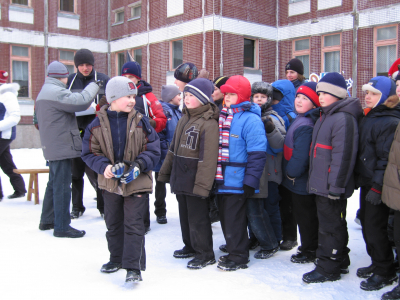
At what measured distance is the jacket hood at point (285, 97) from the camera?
14.1 feet

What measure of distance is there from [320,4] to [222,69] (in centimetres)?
442

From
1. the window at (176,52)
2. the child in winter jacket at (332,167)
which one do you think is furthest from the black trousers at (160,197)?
the window at (176,52)

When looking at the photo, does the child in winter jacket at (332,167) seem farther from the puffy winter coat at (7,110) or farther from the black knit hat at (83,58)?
the puffy winter coat at (7,110)

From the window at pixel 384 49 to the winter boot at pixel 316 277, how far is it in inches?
470

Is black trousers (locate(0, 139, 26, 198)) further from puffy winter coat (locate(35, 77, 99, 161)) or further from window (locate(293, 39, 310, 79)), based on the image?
window (locate(293, 39, 310, 79))

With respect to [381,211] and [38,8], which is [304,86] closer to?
[381,211]

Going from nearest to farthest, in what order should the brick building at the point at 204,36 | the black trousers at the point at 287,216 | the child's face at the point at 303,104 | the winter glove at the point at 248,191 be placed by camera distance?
the winter glove at the point at 248,191 → the child's face at the point at 303,104 → the black trousers at the point at 287,216 → the brick building at the point at 204,36

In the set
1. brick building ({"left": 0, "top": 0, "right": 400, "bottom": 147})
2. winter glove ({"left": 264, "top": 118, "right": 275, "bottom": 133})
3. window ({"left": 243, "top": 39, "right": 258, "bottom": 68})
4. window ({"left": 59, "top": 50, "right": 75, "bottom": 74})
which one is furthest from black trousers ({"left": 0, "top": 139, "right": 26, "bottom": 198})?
window ({"left": 59, "top": 50, "right": 75, "bottom": 74})

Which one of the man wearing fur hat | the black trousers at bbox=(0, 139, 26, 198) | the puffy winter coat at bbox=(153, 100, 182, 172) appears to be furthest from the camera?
the black trousers at bbox=(0, 139, 26, 198)

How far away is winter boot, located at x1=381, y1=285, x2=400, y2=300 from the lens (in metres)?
2.86

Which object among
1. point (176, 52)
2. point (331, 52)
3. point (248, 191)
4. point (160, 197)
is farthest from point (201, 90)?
point (176, 52)

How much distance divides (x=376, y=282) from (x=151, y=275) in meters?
1.86

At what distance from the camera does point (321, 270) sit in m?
3.25

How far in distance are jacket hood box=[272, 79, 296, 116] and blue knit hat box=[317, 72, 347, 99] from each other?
37.0 inches
